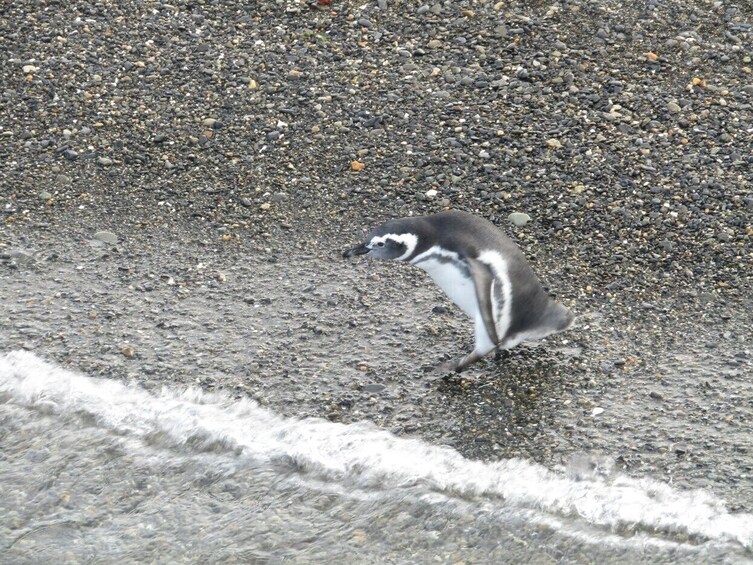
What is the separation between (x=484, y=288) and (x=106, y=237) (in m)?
2.16

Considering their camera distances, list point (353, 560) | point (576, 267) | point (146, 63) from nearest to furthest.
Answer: point (353, 560)
point (576, 267)
point (146, 63)

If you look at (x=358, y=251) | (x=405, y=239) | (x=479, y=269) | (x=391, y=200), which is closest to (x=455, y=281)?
(x=479, y=269)

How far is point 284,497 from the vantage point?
4281 millimetres

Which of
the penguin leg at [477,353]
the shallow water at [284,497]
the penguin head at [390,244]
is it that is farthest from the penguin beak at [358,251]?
the shallow water at [284,497]

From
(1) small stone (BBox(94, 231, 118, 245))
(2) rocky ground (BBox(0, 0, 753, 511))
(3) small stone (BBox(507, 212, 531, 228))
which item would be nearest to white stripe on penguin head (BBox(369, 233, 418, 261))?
(2) rocky ground (BBox(0, 0, 753, 511))

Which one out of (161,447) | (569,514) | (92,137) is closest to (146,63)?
(92,137)

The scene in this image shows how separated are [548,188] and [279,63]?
185 centimetres

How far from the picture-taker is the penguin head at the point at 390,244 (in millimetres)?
4719

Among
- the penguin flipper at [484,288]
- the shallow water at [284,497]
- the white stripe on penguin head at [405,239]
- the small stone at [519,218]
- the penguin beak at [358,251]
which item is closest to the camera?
the shallow water at [284,497]

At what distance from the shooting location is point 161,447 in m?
4.54

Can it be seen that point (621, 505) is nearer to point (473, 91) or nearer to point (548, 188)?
point (548, 188)

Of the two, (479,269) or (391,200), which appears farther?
(391,200)

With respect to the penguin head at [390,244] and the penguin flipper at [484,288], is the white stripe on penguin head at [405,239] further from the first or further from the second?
the penguin flipper at [484,288]

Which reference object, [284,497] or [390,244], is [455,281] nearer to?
A: [390,244]
